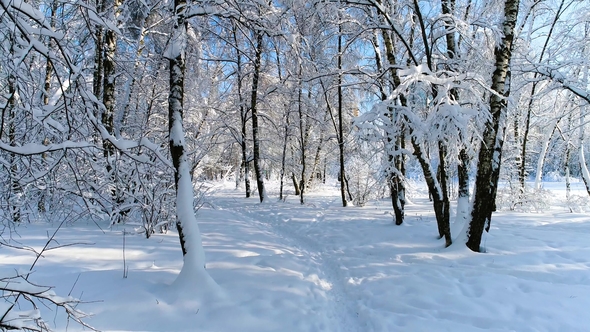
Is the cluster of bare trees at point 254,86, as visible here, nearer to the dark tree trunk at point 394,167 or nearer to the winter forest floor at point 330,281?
the dark tree trunk at point 394,167

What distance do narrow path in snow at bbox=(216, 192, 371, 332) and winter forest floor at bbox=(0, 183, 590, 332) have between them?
0.02m

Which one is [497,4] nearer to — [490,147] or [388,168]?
[490,147]

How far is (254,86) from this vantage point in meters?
13.1

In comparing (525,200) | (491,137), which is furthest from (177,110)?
(525,200)

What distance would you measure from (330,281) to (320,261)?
0.92m

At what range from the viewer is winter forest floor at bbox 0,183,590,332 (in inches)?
123

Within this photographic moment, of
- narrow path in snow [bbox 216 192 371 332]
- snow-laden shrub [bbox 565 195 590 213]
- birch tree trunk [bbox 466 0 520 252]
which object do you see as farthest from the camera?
snow-laden shrub [bbox 565 195 590 213]

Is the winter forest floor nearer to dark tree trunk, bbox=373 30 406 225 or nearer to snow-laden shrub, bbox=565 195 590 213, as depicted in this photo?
dark tree trunk, bbox=373 30 406 225

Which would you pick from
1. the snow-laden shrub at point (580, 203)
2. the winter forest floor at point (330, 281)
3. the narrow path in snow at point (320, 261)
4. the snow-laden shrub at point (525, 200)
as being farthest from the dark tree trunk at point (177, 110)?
the snow-laden shrub at point (580, 203)

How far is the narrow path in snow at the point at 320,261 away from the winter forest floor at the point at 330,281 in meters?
0.02

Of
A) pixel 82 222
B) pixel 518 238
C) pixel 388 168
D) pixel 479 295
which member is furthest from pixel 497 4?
pixel 82 222

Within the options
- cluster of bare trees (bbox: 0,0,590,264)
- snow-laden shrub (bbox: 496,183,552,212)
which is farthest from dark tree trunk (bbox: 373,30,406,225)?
snow-laden shrub (bbox: 496,183,552,212)

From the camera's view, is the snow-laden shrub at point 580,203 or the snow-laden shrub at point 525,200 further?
the snow-laden shrub at point 525,200

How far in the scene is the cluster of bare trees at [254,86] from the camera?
2.39 meters
